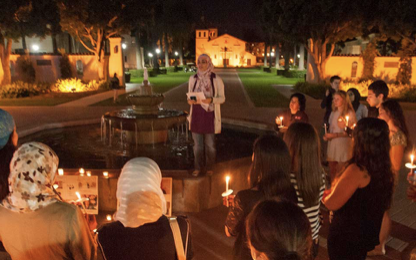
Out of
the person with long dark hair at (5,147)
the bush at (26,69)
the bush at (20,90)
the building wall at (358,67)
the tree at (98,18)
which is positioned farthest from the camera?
the building wall at (358,67)

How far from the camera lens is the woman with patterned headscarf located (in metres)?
2.17

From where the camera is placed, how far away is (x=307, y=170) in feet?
9.62

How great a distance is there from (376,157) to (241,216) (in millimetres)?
1302

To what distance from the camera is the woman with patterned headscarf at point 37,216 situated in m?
2.17

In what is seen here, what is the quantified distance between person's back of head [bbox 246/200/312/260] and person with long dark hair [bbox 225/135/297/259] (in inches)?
31.5

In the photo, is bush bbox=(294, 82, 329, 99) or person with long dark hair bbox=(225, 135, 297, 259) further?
bush bbox=(294, 82, 329, 99)

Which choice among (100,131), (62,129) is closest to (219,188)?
(100,131)

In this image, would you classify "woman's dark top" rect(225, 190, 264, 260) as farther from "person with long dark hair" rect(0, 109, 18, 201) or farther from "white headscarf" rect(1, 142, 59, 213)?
"person with long dark hair" rect(0, 109, 18, 201)

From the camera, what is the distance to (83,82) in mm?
27594

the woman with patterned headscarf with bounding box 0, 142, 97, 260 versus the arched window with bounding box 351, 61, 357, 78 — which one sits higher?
the arched window with bounding box 351, 61, 357, 78

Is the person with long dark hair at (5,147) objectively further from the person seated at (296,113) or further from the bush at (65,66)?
the bush at (65,66)

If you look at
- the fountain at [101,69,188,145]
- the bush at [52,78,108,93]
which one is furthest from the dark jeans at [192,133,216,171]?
the bush at [52,78,108,93]

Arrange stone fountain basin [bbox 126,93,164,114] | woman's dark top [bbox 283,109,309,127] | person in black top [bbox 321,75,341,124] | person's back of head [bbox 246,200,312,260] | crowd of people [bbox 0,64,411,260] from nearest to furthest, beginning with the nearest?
1. person's back of head [bbox 246,200,312,260]
2. crowd of people [bbox 0,64,411,260]
3. woman's dark top [bbox 283,109,309,127]
4. person in black top [bbox 321,75,341,124]
5. stone fountain basin [bbox 126,93,164,114]

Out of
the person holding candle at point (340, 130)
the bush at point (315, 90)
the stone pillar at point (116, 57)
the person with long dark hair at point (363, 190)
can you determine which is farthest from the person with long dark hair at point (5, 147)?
the stone pillar at point (116, 57)
